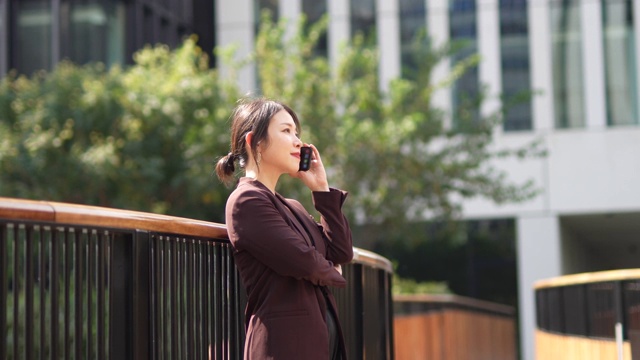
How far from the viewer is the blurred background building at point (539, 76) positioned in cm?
3169

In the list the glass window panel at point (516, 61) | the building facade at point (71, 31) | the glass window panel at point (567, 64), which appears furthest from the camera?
the glass window panel at point (516, 61)

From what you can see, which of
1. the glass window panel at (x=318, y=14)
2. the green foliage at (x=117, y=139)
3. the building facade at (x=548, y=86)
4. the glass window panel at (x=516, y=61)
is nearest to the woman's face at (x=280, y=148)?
the green foliage at (x=117, y=139)

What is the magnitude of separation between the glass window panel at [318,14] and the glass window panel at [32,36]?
29.8 feet

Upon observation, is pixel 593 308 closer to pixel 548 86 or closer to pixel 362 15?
pixel 548 86

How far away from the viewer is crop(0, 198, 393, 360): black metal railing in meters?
3.66

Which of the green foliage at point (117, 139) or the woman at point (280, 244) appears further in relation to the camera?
the green foliage at point (117, 139)

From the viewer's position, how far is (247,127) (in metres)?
4.68

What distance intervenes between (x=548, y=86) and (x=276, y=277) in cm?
2853

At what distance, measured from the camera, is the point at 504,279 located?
32812 millimetres

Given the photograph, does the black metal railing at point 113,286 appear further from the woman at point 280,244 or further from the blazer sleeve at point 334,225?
the blazer sleeve at point 334,225

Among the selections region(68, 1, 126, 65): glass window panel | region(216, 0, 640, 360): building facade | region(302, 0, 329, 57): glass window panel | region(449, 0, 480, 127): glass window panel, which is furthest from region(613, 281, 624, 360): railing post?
region(302, 0, 329, 57): glass window panel

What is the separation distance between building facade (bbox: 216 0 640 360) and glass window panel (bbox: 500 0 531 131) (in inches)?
1.0

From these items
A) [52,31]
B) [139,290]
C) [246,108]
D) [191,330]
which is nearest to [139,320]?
[139,290]

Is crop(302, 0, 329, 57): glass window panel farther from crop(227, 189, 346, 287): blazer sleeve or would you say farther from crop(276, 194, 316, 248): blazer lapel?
crop(227, 189, 346, 287): blazer sleeve
